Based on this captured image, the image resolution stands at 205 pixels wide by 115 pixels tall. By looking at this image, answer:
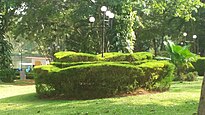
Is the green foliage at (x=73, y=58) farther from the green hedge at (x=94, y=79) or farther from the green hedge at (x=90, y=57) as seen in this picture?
the green hedge at (x=94, y=79)

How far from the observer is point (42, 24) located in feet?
85.6

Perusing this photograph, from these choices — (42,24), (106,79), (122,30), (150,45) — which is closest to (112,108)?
(106,79)

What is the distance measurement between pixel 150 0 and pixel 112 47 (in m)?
8.60

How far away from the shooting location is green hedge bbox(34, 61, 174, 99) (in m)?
10.4

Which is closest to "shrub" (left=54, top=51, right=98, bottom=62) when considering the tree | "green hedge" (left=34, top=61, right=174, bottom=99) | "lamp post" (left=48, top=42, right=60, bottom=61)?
"green hedge" (left=34, top=61, right=174, bottom=99)

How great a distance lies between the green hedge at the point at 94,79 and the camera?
10.4 m

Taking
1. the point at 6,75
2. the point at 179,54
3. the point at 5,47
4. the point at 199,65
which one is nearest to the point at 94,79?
the point at 179,54

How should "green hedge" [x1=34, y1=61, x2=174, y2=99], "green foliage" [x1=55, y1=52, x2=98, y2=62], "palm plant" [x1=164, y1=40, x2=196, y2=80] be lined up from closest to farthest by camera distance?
1. "green hedge" [x1=34, y1=61, x2=174, y2=99]
2. "green foliage" [x1=55, y1=52, x2=98, y2=62]
3. "palm plant" [x1=164, y1=40, x2=196, y2=80]

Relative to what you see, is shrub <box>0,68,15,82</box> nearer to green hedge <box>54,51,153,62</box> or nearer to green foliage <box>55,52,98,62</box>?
green hedge <box>54,51,153,62</box>

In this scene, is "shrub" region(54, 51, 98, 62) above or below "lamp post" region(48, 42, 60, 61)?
below

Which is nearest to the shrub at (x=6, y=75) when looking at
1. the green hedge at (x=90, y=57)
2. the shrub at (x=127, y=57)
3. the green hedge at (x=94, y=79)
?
the green hedge at (x=90, y=57)

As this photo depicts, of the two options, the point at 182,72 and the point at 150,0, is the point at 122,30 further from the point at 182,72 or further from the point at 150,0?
the point at 150,0

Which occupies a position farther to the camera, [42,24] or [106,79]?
[42,24]

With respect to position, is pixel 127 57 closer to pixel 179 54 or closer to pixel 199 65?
pixel 179 54
